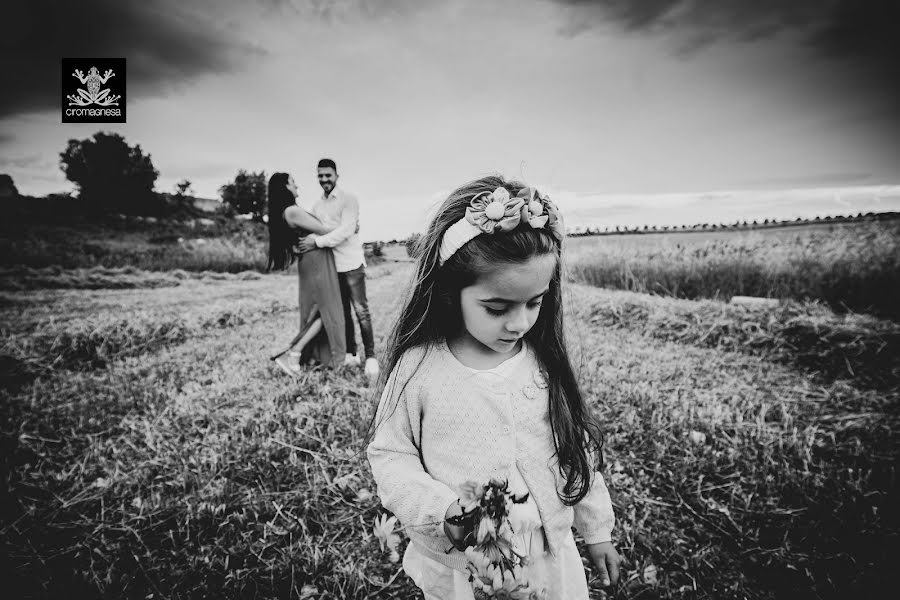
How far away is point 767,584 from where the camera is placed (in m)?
1.96

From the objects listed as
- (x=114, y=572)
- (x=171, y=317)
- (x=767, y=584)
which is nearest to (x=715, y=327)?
(x=767, y=584)

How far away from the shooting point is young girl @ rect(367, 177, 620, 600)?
4.24 ft

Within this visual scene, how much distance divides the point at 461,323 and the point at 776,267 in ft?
29.9

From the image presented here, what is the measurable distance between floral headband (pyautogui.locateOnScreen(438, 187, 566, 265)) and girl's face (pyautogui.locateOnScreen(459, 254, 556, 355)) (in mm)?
133

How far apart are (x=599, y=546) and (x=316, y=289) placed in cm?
419

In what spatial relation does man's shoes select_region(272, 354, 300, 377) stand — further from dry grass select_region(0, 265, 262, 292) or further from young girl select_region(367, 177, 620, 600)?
dry grass select_region(0, 265, 262, 292)

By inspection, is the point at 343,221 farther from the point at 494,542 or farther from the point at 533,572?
the point at 494,542

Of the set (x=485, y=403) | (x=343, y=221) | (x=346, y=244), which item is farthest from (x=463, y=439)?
(x=343, y=221)


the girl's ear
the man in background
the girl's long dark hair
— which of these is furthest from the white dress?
the man in background

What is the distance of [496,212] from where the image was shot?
125cm

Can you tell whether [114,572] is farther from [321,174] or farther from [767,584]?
[321,174]

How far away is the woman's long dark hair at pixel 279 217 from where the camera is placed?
4.64 m

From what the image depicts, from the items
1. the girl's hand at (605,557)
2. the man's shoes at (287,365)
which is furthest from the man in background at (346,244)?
the girl's hand at (605,557)

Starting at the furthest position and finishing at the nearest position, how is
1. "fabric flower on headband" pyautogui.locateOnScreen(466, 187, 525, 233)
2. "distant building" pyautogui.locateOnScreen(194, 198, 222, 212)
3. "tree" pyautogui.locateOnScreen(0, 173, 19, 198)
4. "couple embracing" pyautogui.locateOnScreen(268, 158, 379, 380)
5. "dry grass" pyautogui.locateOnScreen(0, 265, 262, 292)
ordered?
1. "distant building" pyautogui.locateOnScreen(194, 198, 222, 212)
2. "tree" pyautogui.locateOnScreen(0, 173, 19, 198)
3. "dry grass" pyautogui.locateOnScreen(0, 265, 262, 292)
4. "couple embracing" pyautogui.locateOnScreen(268, 158, 379, 380)
5. "fabric flower on headband" pyautogui.locateOnScreen(466, 187, 525, 233)
